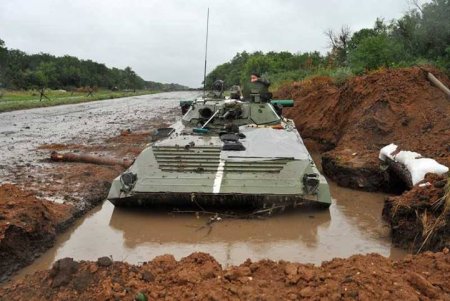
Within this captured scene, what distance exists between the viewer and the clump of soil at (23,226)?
5.25 metres

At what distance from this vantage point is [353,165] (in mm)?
9023

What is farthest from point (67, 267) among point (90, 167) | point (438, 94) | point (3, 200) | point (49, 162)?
point (438, 94)

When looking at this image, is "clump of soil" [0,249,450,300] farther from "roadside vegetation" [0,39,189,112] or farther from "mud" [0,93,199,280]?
"roadside vegetation" [0,39,189,112]

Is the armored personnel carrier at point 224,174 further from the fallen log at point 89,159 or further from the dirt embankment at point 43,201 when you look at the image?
the fallen log at point 89,159

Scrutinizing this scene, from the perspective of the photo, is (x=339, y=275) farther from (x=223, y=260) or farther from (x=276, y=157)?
(x=276, y=157)

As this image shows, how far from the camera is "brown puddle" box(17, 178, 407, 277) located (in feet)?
18.5

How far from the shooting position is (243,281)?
13.1ft

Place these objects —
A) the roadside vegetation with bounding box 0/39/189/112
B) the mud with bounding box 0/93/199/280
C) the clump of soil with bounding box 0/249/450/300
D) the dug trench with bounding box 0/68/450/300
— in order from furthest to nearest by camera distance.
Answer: the roadside vegetation with bounding box 0/39/189/112 < the mud with bounding box 0/93/199/280 < the dug trench with bounding box 0/68/450/300 < the clump of soil with bounding box 0/249/450/300

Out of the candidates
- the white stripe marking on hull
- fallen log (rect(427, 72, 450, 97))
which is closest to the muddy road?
the white stripe marking on hull

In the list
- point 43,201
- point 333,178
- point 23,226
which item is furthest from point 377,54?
point 23,226

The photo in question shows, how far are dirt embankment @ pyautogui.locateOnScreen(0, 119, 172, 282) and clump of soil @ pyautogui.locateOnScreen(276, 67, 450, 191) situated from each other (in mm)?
4224

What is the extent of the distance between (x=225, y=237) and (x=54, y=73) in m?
64.9

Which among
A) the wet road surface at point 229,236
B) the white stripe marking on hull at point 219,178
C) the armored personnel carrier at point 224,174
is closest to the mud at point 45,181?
the wet road surface at point 229,236

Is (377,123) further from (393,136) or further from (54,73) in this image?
(54,73)
